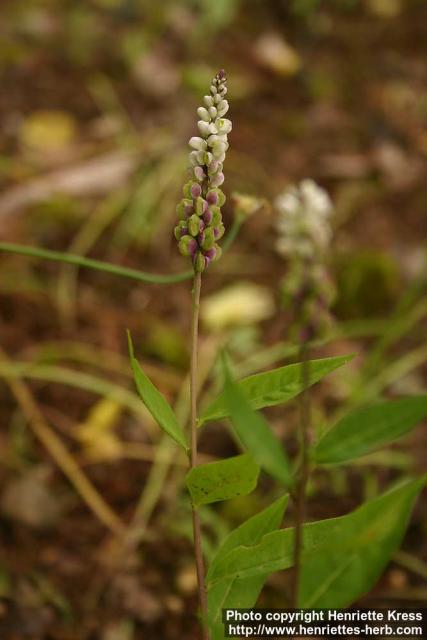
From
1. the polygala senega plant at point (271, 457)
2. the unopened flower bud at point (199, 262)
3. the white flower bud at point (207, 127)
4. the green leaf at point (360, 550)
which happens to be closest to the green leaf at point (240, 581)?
the polygala senega plant at point (271, 457)

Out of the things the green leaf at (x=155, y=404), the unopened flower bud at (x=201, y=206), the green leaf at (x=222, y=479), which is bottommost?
the green leaf at (x=222, y=479)

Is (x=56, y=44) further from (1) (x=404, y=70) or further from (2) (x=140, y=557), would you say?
(2) (x=140, y=557)

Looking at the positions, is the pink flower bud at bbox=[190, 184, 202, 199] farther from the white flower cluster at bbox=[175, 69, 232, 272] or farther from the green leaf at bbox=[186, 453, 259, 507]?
the green leaf at bbox=[186, 453, 259, 507]

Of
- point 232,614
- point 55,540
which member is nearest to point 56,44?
point 55,540

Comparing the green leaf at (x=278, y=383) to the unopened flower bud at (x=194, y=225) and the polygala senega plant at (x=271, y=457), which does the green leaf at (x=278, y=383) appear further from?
the unopened flower bud at (x=194, y=225)

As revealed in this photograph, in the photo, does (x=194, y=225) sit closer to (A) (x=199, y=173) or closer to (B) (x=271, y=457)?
(A) (x=199, y=173)

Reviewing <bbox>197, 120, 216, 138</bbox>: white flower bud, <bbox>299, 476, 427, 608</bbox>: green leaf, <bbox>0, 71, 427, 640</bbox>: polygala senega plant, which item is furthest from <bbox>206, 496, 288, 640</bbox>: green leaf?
<bbox>197, 120, 216, 138</bbox>: white flower bud

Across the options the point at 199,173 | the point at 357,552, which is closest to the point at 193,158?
the point at 199,173
